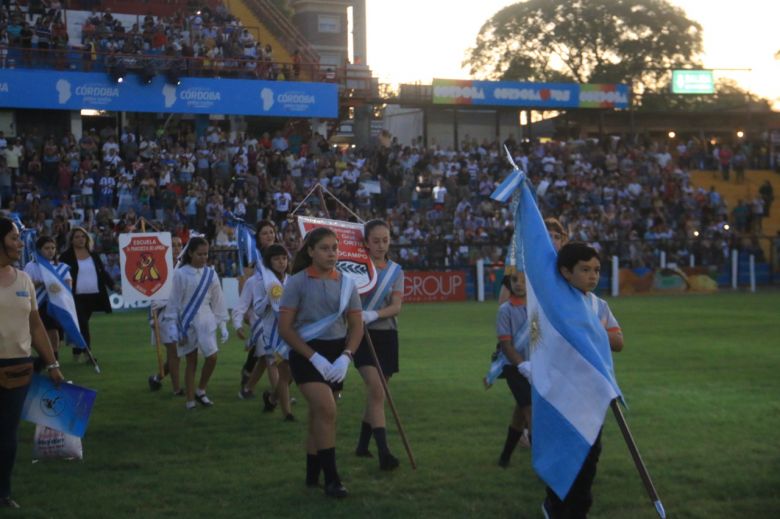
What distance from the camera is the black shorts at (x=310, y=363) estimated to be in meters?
7.09

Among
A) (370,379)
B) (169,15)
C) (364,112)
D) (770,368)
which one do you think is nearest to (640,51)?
(364,112)

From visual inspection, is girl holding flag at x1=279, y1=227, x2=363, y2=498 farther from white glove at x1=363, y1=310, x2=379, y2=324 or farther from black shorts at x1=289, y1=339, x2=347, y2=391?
white glove at x1=363, y1=310, x2=379, y2=324

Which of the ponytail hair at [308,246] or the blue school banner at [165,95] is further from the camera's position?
the blue school banner at [165,95]

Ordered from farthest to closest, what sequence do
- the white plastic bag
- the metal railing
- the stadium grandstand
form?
the metal railing, the stadium grandstand, the white plastic bag

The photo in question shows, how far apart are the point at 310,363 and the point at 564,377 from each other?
180 cm

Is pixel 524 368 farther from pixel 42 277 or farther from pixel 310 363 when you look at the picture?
pixel 42 277

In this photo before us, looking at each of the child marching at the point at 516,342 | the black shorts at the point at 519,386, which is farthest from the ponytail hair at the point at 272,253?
the black shorts at the point at 519,386

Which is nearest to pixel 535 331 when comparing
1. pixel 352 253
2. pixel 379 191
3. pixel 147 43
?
pixel 352 253

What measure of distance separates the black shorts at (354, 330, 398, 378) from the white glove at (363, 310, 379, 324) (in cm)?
24

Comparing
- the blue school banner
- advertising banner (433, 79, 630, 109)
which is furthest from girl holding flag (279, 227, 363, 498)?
advertising banner (433, 79, 630, 109)

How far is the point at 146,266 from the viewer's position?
568 inches

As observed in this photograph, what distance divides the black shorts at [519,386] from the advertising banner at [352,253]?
49.1 inches

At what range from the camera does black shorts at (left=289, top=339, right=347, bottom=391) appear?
709 cm

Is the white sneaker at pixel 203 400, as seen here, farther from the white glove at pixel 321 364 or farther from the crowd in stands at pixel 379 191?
the crowd in stands at pixel 379 191
